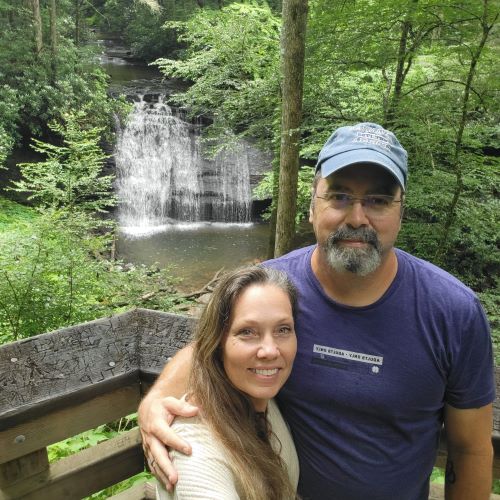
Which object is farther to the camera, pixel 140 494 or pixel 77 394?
pixel 140 494

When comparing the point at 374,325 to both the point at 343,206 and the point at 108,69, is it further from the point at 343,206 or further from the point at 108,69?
the point at 108,69

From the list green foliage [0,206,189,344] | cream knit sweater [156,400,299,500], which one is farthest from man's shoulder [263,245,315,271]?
green foliage [0,206,189,344]

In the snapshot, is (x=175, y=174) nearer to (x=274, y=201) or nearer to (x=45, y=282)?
(x=274, y=201)

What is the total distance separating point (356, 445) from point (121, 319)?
3.07 ft

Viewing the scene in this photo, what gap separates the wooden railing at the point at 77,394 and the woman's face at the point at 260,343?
282 millimetres

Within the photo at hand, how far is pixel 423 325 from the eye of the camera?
1545mm

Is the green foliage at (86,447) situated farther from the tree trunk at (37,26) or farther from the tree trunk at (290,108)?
the tree trunk at (37,26)

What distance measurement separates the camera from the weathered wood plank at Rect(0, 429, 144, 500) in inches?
59.4

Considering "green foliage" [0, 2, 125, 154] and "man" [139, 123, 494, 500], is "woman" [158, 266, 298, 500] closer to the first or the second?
"man" [139, 123, 494, 500]

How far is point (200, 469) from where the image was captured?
3.84ft

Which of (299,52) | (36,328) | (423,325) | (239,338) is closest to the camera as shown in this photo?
(239,338)

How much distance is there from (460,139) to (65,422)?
18.2ft

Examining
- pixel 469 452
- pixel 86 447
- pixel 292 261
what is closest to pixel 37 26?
pixel 86 447

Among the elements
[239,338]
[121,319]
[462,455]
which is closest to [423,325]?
[462,455]
